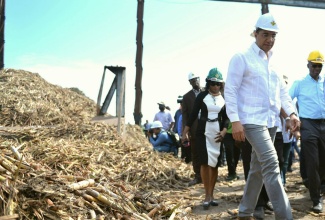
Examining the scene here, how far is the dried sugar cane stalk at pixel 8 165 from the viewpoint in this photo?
4133 mm

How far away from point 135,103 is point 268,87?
43.2 feet

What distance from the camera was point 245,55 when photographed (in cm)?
477

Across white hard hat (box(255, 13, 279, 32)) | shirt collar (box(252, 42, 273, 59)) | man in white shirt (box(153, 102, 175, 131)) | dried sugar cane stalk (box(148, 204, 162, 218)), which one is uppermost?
white hard hat (box(255, 13, 279, 32))

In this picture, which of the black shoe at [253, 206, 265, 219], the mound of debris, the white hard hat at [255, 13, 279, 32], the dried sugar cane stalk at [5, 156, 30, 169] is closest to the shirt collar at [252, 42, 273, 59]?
the white hard hat at [255, 13, 279, 32]

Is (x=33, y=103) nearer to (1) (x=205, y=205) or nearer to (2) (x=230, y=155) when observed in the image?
(2) (x=230, y=155)

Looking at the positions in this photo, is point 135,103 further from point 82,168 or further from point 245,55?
point 245,55

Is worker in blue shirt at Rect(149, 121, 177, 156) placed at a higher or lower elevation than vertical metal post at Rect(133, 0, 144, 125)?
lower

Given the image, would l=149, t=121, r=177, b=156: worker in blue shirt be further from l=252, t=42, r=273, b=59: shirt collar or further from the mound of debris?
l=252, t=42, r=273, b=59: shirt collar

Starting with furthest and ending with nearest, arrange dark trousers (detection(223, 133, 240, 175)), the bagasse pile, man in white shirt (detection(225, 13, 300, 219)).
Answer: dark trousers (detection(223, 133, 240, 175)) → man in white shirt (detection(225, 13, 300, 219)) → the bagasse pile

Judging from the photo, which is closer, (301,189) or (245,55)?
(245,55)

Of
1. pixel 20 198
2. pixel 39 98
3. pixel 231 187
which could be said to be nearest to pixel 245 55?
pixel 20 198

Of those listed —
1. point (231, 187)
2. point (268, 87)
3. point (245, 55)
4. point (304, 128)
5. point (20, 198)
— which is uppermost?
point (245, 55)

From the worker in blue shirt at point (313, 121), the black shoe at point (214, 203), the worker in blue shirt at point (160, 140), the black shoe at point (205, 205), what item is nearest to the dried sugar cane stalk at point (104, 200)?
the black shoe at point (205, 205)

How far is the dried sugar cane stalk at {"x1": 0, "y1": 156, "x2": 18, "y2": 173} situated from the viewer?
413 cm
